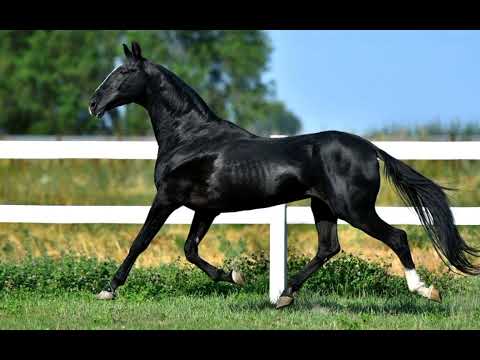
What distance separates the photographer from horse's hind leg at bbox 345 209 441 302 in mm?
6781

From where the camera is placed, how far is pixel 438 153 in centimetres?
820

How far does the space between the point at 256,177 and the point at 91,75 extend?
115ft

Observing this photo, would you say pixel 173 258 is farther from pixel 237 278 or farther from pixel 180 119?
pixel 180 119

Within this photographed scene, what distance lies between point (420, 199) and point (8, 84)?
3694 centimetres

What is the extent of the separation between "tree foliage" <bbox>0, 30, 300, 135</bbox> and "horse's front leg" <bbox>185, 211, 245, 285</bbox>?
3223 centimetres

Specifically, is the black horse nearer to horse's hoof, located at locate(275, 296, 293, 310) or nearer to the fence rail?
horse's hoof, located at locate(275, 296, 293, 310)

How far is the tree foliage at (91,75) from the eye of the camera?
40250 mm

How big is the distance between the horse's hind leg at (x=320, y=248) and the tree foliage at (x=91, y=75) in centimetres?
3237

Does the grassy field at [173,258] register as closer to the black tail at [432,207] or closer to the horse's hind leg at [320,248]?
the horse's hind leg at [320,248]

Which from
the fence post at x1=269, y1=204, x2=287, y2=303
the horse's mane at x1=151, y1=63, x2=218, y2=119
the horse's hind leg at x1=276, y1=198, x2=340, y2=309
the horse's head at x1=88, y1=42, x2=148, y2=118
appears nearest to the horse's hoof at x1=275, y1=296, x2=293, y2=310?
the horse's hind leg at x1=276, y1=198, x2=340, y2=309

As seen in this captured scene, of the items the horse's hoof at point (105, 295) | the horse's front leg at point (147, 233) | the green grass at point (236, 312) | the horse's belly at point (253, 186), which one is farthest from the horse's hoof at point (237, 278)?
the horse's hoof at point (105, 295)

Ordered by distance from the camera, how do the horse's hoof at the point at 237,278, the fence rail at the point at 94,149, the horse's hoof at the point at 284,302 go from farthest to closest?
the fence rail at the point at 94,149
the horse's hoof at the point at 237,278
the horse's hoof at the point at 284,302

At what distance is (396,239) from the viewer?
22.5ft

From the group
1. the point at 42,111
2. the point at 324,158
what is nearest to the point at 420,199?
the point at 324,158
